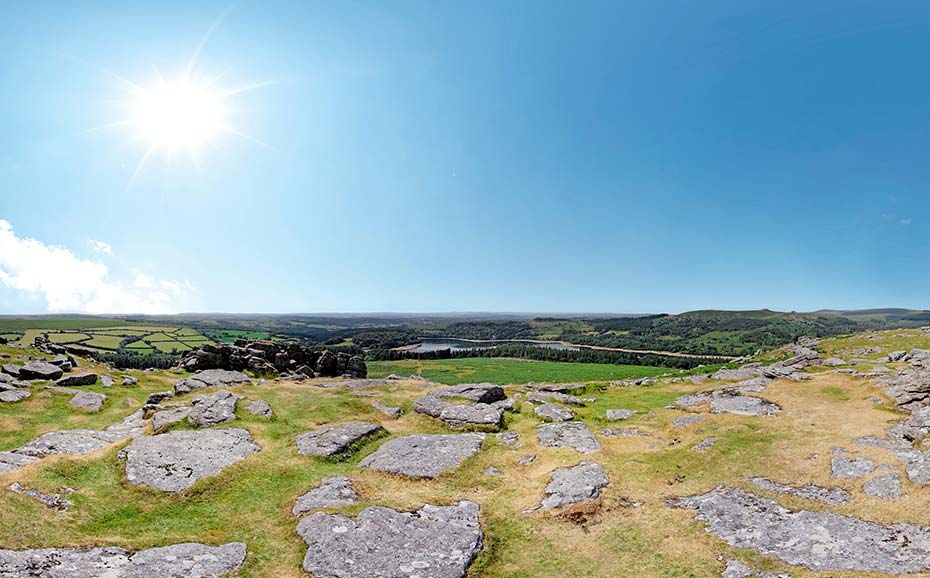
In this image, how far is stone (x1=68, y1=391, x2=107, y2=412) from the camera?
42.3m

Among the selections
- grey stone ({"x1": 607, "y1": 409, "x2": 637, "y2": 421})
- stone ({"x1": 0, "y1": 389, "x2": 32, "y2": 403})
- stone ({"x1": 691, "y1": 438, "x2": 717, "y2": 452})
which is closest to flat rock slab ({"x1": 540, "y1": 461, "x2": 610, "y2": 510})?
stone ({"x1": 691, "y1": 438, "x2": 717, "y2": 452})

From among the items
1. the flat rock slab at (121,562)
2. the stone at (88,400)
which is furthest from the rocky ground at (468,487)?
the stone at (88,400)

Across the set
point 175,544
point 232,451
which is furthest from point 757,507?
point 232,451

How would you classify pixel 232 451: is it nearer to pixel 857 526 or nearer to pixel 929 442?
pixel 857 526

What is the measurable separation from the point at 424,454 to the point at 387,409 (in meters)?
12.6

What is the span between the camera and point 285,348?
85.1 m

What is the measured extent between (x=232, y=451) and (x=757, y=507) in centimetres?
2963

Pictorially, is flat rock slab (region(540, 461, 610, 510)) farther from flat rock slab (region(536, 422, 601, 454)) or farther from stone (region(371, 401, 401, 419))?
stone (region(371, 401, 401, 419))

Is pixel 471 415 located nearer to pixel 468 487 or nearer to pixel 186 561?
pixel 468 487

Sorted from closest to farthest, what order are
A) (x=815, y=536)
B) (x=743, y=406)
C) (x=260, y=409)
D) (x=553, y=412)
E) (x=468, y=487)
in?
(x=815, y=536) < (x=468, y=487) < (x=260, y=409) < (x=743, y=406) < (x=553, y=412)

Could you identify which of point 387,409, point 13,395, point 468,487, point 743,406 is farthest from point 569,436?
point 13,395

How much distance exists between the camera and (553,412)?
1633 inches

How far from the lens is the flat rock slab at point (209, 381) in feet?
162

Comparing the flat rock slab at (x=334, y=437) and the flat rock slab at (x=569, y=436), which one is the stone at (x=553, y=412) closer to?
the flat rock slab at (x=569, y=436)
